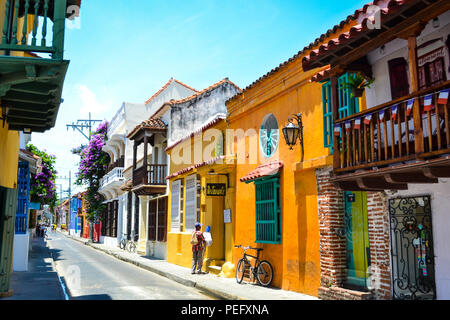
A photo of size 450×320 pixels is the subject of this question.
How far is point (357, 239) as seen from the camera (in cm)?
912

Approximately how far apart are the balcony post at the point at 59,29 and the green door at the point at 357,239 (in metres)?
6.28

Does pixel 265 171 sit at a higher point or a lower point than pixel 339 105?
lower

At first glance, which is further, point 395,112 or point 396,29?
point 396,29

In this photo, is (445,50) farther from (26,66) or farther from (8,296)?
(8,296)

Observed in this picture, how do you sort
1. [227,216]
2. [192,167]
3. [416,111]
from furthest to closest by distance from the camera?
[192,167] < [227,216] < [416,111]

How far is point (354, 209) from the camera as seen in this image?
9242 millimetres

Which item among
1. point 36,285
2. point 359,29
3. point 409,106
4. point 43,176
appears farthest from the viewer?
point 43,176

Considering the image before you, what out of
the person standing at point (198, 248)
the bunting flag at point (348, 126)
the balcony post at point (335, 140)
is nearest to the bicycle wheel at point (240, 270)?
the person standing at point (198, 248)

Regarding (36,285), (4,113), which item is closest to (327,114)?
(4,113)

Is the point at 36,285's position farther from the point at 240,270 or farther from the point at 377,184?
the point at 377,184

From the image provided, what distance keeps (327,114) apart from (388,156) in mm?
2543

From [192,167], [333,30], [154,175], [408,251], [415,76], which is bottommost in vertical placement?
[408,251]
